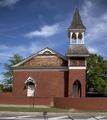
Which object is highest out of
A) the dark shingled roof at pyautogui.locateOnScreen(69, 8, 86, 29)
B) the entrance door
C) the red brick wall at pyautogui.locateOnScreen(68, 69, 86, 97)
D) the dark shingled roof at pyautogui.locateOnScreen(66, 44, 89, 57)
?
the dark shingled roof at pyautogui.locateOnScreen(69, 8, 86, 29)

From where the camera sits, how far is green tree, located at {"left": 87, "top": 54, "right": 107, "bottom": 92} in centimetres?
5662

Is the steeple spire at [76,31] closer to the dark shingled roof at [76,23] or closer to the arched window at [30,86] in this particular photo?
the dark shingled roof at [76,23]

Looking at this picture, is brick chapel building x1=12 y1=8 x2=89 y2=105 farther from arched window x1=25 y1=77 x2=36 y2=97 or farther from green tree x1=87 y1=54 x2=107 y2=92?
green tree x1=87 y1=54 x2=107 y2=92

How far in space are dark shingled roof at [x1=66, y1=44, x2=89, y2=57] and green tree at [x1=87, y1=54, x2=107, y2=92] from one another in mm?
19775

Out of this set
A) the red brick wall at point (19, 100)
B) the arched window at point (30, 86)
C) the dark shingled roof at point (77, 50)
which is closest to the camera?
the red brick wall at point (19, 100)

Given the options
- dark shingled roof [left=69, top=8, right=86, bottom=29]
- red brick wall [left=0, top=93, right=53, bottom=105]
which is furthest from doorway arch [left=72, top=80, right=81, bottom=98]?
dark shingled roof [left=69, top=8, right=86, bottom=29]

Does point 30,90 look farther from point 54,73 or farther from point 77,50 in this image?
point 77,50

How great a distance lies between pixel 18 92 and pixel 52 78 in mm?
5348

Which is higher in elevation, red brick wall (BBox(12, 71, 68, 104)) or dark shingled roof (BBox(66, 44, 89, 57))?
dark shingled roof (BBox(66, 44, 89, 57))

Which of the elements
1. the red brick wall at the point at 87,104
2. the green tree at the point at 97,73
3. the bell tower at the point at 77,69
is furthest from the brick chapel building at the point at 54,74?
the green tree at the point at 97,73

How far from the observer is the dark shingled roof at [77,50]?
1437 inches

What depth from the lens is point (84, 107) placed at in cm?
2875

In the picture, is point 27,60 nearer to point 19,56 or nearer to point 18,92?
point 18,92

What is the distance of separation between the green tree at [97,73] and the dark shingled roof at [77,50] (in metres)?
19.8
